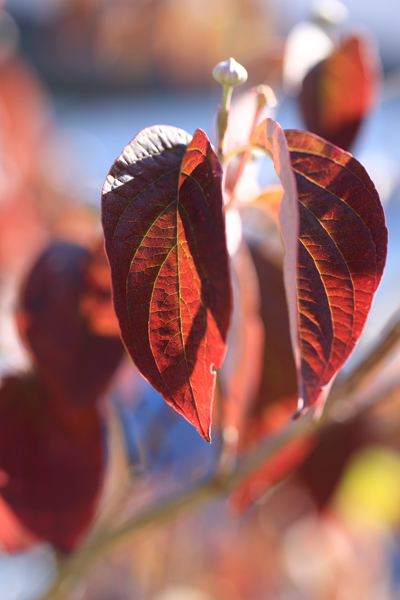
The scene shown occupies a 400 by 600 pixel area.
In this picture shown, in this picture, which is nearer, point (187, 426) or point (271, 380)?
point (271, 380)

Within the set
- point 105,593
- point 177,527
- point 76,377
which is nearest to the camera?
point 76,377

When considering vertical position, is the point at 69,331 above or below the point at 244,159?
below

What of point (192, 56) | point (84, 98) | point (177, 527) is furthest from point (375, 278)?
point (84, 98)

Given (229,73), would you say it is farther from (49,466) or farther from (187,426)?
(187,426)

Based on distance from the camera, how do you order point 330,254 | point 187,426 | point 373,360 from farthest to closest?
point 187,426
point 373,360
point 330,254

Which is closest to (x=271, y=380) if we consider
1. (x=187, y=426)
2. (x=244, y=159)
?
(x=244, y=159)

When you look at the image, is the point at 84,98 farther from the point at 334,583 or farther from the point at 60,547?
the point at 60,547
